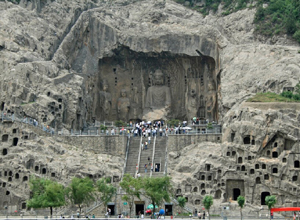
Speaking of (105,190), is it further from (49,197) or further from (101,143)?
(101,143)

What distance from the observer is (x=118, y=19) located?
311 feet

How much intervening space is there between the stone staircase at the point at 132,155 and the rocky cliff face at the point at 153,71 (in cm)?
136

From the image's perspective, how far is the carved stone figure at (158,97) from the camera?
313 feet

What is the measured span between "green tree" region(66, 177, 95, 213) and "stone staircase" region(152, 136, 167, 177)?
9.27 m

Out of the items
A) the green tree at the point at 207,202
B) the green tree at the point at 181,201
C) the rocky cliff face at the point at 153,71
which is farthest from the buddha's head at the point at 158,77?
the green tree at the point at 207,202

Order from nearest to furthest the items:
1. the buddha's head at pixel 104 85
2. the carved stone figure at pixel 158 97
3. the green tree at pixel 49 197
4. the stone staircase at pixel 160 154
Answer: the green tree at pixel 49 197, the stone staircase at pixel 160 154, the buddha's head at pixel 104 85, the carved stone figure at pixel 158 97

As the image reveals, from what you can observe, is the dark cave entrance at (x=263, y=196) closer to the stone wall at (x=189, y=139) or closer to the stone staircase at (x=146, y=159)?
the stone wall at (x=189, y=139)

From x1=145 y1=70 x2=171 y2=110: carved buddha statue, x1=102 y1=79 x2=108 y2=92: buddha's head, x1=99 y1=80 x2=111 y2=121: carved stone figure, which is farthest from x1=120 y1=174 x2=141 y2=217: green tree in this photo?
x1=102 y1=79 x2=108 y2=92: buddha's head

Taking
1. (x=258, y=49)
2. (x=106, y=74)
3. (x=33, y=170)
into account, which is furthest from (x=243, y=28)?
(x=33, y=170)

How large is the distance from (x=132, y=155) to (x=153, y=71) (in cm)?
1949

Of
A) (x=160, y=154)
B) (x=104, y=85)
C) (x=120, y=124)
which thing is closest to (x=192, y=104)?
(x=120, y=124)

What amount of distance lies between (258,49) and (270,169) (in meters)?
18.1

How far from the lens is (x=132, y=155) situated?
264ft

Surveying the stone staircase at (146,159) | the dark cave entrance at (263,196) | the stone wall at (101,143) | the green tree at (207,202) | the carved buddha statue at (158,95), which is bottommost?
the green tree at (207,202)
